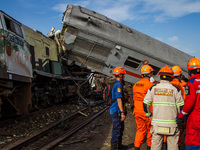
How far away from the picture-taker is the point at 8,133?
5.50 metres

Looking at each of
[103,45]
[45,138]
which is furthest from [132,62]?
[45,138]

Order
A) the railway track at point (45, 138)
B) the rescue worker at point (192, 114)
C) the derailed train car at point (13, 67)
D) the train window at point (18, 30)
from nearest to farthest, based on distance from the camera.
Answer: the rescue worker at point (192, 114)
the railway track at point (45, 138)
the derailed train car at point (13, 67)
the train window at point (18, 30)

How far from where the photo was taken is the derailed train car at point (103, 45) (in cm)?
892

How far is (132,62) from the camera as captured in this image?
9.55m

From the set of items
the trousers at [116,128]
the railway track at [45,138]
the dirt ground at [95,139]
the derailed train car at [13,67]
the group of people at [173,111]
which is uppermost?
the derailed train car at [13,67]

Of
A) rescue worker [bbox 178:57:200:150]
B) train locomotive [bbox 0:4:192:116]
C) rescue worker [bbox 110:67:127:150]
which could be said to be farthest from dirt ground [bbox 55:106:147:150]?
train locomotive [bbox 0:4:192:116]

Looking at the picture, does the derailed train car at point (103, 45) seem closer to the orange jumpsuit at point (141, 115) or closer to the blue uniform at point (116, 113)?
the blue uniform at point (116, 113)

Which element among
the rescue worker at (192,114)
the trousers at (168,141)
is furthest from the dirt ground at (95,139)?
the rescue worker at (192,114)

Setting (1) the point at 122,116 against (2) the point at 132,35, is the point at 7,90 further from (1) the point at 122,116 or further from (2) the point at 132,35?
(2) the point at 132,35

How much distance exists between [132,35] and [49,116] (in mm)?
5210

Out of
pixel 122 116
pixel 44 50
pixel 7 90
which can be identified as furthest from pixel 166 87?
pixel 44 50

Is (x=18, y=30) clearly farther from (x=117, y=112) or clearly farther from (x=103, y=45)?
(x=117, y=112)

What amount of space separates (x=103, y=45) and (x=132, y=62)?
1.59 m

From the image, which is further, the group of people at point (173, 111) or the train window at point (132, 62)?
the train window at point (132, 62)
